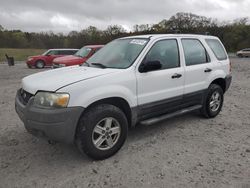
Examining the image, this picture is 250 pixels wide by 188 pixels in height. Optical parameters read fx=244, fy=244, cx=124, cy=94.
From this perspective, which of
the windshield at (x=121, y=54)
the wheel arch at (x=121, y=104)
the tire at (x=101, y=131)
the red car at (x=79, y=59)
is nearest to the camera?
the tire at (x=101, y=131)

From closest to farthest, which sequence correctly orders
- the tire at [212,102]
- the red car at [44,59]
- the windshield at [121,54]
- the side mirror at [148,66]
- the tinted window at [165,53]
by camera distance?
1. the side mirror at [148,66]
2. the windshield at [121,54]
3. the tinted window at [165,53]
4. the tire at [212,102]
5. the red car at [44,59]

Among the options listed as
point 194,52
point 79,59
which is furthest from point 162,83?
point 79,59

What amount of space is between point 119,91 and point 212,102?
258 cm

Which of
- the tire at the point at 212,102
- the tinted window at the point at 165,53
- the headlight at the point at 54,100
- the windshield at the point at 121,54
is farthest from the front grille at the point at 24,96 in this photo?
the tire at the point at 212,102

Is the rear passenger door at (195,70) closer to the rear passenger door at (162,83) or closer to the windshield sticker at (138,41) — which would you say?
the rear passenger door at (162,83)

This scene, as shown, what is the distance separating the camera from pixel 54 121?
9.68 feet

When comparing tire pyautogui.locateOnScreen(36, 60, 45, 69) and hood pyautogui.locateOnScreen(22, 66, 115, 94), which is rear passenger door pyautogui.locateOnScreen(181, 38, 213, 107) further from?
tire pyautogui.locateOnScreen(36, 60, 45, 69)

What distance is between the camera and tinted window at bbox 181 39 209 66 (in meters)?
4.46

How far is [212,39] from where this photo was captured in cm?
521

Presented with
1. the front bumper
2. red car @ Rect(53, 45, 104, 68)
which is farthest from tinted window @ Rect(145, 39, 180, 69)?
red car @ Rect(53, 45, 104, 68)

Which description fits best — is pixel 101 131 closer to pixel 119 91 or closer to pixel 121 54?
pixel 119 91

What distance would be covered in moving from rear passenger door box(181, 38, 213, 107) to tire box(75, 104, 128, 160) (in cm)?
154

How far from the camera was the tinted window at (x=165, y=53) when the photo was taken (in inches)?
155

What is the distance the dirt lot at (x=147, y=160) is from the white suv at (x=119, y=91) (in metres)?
0.33
